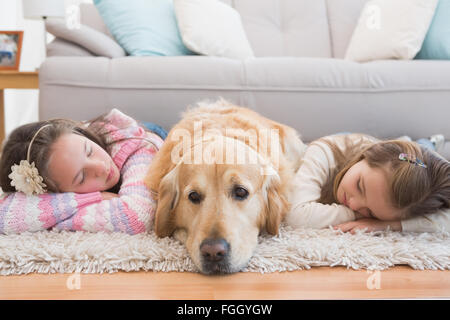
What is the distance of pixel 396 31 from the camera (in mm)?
2750

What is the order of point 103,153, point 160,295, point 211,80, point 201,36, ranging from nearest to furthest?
point 160,295, point 103,153, point 211,80, point 201,36

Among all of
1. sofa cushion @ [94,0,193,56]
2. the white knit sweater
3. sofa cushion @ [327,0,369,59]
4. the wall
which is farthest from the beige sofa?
the wall

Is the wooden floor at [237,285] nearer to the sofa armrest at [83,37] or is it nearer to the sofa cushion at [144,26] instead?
the sofa armrest at [83,37]

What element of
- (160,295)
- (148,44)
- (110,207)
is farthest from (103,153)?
(148,44)

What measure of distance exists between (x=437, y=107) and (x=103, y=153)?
2.03 m

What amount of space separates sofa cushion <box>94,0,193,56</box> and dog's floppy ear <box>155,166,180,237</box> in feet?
5.05

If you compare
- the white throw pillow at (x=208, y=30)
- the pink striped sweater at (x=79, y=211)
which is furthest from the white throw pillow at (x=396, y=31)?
the pink striped sweater at (x=79, y=211)

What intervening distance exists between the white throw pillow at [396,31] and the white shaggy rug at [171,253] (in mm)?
1709

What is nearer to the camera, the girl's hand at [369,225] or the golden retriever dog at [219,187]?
the golden retriever dog at [219,187]

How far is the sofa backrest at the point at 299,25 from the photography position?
337 cm

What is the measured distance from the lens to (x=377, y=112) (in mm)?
2430

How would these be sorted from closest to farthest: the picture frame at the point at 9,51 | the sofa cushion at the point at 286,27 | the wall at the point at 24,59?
the sofa cushion at the point at 286,27 < the picture frame at the point at 9,51 < the wall at the point at 24,59

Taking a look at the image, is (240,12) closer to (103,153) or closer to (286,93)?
(286,93)

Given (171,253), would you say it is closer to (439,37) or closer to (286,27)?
(439,37)
